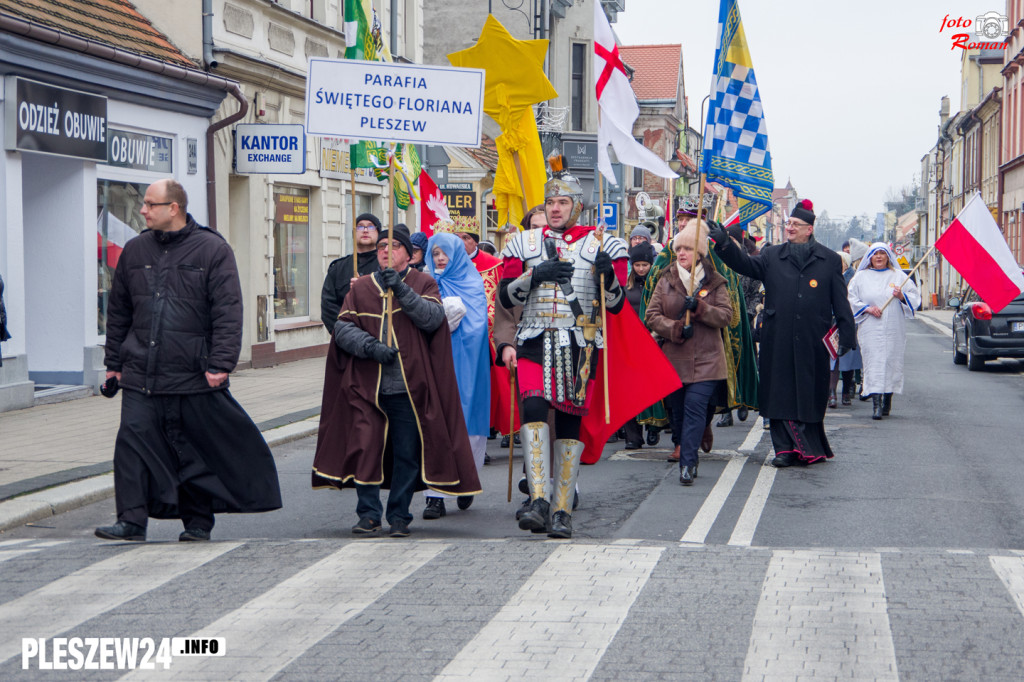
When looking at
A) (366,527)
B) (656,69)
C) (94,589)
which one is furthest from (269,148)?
(656,69)

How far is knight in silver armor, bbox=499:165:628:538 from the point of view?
22.7 ft

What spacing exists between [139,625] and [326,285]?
4.54 m

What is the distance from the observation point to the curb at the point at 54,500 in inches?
305

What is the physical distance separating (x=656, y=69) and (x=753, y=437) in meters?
66.1

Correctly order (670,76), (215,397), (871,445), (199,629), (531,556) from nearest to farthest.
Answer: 1. (199,629)
2. (531,556)
3. (215,397)
4. (871,445)
5. (670,76)

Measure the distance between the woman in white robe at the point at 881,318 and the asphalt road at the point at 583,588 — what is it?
4.82 meters

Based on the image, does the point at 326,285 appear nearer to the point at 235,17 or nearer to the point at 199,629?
the point at 199,629

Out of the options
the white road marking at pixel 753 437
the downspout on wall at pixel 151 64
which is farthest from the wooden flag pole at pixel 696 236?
Result: the downspout on wall at pixel 151 64

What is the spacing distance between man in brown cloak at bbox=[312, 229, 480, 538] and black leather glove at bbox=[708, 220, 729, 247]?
8.58 ft

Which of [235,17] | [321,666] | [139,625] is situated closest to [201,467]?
[139,625]

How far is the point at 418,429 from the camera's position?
279 inches

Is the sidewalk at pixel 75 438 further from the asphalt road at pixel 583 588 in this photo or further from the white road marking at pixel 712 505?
the white road marking at pixel 712 505

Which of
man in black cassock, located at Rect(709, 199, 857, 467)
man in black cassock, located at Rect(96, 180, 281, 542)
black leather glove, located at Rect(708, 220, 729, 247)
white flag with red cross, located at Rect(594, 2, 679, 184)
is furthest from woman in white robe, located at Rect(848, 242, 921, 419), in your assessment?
man in black cassock, located at Rect(96, 180, 281, 542)

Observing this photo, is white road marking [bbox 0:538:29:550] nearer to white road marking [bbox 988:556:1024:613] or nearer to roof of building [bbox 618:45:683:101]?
white road marking [bbox 988:556:1024:613]
